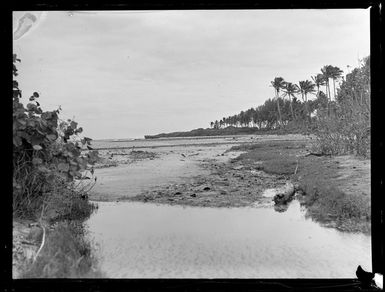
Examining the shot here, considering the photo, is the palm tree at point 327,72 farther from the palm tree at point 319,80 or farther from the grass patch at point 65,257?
the grass patch at point 65,257

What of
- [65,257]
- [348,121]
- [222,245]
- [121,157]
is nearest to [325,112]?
[348,121]

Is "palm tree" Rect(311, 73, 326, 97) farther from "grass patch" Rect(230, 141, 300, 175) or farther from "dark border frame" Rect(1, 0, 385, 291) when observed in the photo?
"dark border frame" Rect(1, 0, 385, 291)

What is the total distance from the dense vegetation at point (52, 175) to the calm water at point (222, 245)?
0.13 metres

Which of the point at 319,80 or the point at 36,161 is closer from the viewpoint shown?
the point at 36,161

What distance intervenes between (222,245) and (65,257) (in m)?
0.80

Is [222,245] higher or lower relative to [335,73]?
lower

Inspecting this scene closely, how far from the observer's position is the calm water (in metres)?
1.95

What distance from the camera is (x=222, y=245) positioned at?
2.05m

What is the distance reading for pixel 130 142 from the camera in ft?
7.31

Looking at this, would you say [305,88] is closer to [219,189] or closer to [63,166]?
[219,189]
